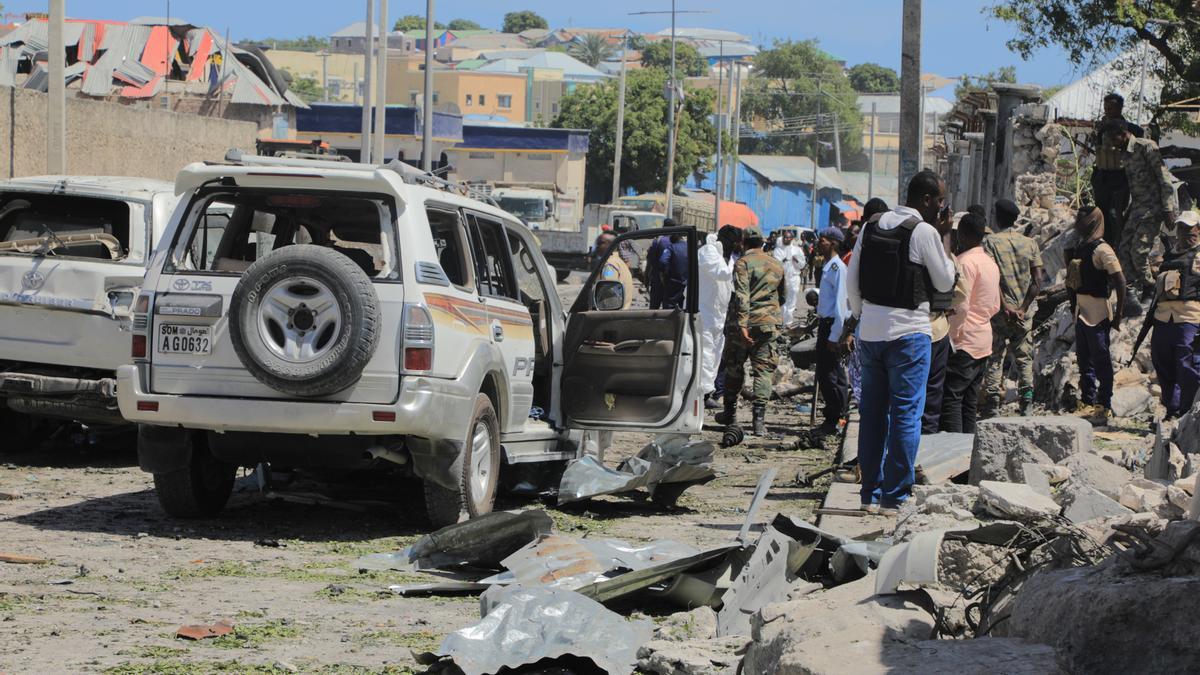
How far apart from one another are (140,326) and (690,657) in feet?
13.6

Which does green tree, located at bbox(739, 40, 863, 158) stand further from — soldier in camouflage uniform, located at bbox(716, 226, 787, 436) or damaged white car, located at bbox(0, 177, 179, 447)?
damaged white car, located at bbox(0, 177, 179, 447)

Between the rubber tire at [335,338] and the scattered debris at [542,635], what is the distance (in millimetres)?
2251

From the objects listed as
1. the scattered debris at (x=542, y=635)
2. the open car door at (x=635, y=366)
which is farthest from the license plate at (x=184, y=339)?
the scattered debris at (x=542, y=635)

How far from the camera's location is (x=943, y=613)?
203 inches

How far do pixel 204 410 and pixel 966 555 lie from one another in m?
4.15

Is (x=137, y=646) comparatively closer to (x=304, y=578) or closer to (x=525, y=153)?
(x=304, y=578)

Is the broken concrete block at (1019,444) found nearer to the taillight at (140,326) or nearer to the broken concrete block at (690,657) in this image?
the broken concrete block at (690,657)

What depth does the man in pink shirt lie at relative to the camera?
1076 cm

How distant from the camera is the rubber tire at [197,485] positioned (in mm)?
8414

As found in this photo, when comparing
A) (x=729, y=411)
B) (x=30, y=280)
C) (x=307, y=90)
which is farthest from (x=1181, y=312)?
(x=307, y=90)

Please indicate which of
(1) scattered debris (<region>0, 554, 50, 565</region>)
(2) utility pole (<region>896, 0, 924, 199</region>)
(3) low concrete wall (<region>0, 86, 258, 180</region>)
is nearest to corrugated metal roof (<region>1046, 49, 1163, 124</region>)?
(2) utility pole (<region>896, 0, 924, 199</region>)

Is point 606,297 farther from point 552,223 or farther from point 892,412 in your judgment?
point 552,223

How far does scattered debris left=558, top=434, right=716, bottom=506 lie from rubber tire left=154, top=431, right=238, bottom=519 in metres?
2.02

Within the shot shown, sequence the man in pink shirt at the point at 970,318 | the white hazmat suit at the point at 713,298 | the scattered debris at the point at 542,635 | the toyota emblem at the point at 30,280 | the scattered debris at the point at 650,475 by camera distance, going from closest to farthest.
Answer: the scattered debris at the point at 542,635, the scattered debris at the point at 650,475, the toyota emblem at the point at 30,280, the man in pink shirt at the point at 970,318, the white hazmat suit at the point at 713,298
